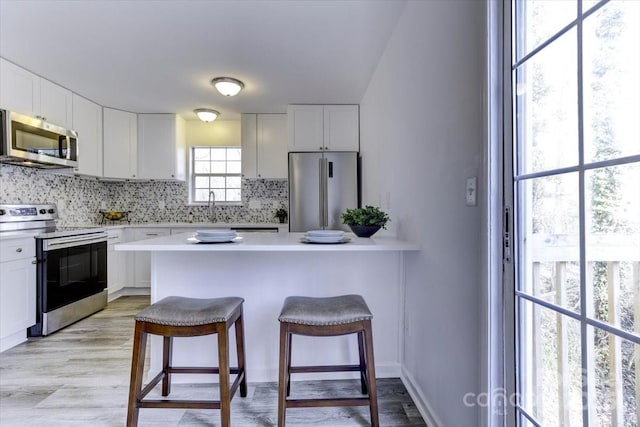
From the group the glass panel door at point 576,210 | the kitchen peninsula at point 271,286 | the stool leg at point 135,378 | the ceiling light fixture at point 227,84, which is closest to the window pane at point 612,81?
the glass panel door at point 576,210

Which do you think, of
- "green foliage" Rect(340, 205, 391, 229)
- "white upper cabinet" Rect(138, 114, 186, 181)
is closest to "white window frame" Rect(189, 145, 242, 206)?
"white upper cabinet" Rect(138, 114, 186, 181)

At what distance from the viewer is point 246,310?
78.9 inches

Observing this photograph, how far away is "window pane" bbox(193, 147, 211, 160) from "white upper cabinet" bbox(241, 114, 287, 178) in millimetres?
880

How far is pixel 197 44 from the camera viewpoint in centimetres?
250

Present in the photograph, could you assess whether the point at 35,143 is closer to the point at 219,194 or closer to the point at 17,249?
the point at 17,249

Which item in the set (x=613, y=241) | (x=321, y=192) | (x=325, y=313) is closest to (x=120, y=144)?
(x=321, y=192)

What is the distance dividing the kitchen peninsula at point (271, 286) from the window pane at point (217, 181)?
302 cm

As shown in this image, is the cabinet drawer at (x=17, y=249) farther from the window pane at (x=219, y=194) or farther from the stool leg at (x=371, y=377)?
the stool leg at (x=371, y=377)

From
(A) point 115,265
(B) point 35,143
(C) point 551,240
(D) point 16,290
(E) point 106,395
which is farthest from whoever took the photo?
(A) point 115,265

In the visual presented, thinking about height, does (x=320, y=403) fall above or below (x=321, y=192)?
below

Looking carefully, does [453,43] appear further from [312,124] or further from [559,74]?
[312,124]

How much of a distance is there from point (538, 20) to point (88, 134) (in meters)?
4.54

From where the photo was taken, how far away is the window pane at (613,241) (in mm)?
657

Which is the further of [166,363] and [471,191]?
[166,363]
